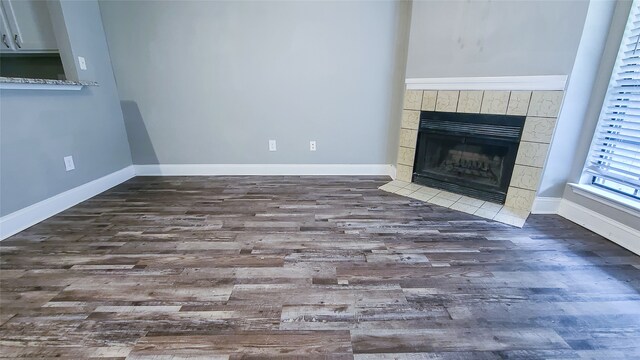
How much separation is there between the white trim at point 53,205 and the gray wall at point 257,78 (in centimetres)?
50

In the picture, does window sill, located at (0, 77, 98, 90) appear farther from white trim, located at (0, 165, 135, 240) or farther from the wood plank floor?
the wood plank floor

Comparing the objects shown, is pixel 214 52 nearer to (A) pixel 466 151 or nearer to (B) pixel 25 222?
(B) pixel 25 222

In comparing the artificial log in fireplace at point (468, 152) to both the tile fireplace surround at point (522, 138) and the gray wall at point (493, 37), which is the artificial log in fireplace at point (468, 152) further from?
the gray wall at point (493, 37)

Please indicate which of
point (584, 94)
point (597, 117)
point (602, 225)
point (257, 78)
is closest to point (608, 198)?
point (602, 225)

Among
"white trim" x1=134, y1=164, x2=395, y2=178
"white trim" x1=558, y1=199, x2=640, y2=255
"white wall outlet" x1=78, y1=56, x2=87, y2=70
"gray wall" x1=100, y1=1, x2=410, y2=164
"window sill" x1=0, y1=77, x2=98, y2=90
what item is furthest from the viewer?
"white trim" x1=134, y1=164, x2=395, y2=178

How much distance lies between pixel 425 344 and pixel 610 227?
1.82m

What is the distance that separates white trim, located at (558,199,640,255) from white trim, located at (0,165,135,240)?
4.27 meters

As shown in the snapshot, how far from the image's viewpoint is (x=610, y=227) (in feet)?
6.17

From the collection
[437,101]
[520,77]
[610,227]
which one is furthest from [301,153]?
[610,227]

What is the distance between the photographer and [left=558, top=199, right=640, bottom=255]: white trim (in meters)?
1.75

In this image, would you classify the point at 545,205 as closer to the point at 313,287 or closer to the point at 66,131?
the point at 313,287

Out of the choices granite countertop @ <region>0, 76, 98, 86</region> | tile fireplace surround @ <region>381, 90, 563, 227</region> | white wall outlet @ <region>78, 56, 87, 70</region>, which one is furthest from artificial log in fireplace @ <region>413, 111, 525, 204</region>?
white wall outlet @ <region>78, 56, 87, 70</region>

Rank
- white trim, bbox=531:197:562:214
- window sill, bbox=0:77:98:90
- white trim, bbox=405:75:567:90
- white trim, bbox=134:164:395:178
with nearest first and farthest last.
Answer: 1. window sill, bbox=0:77:98:90
2. white trim, bbox=405:75:567:90
3. white trim, bbox=531:197:562:214
4. white trim, bbox=134:164:395:178

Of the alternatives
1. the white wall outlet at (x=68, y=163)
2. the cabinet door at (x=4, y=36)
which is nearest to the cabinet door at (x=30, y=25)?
the cabinet door at (x=4, y=36)
